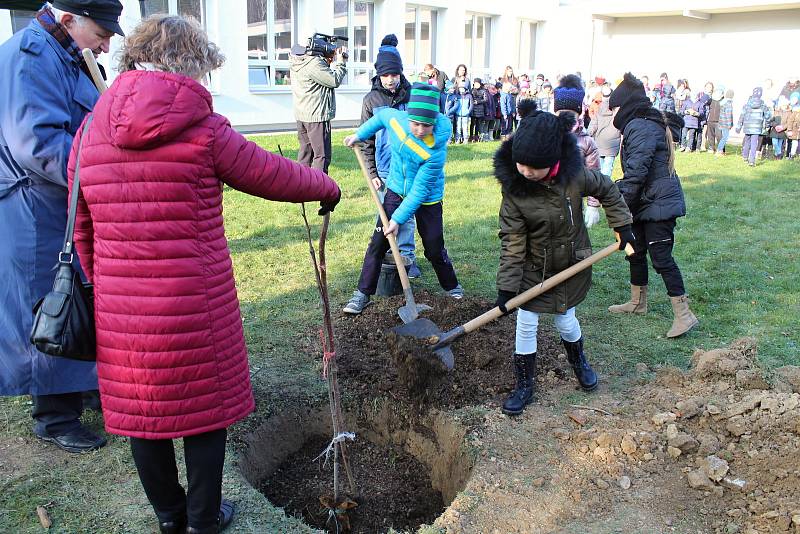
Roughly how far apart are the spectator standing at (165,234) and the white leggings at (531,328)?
1.88 meters

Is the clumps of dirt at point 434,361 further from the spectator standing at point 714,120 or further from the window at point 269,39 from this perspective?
the spectator standing at point 714,120

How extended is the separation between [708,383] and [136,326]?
331 cm

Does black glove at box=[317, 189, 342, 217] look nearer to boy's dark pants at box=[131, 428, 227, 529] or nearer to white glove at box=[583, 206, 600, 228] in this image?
boy's dark pants at box=[131, 428, 227, 529]

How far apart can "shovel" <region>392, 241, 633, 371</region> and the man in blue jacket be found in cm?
192

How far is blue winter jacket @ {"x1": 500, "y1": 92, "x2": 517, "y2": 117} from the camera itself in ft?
62.1

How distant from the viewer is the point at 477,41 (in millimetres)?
25109

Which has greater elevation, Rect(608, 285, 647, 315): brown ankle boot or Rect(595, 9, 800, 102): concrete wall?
Rect(595, 9, 800, 102): concrete wall

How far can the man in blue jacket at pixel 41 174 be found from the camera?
2941 mm

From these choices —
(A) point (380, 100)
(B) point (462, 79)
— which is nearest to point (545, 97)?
(B) point (462, 79)

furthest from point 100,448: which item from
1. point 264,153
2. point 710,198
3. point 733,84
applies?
point 733,84

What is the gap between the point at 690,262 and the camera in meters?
7.04

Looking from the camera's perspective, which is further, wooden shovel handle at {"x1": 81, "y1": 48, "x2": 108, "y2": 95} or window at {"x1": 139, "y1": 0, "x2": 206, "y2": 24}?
window at {"x1": 139, "y1": 0, "x2": 206, "y2": 24}

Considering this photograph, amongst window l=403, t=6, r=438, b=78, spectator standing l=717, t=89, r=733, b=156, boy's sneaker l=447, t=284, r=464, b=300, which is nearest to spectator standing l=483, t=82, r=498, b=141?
window l=403, t=6, r=438, b=78

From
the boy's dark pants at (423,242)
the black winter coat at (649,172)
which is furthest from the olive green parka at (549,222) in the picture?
the boy's dark pants at (423,242)
